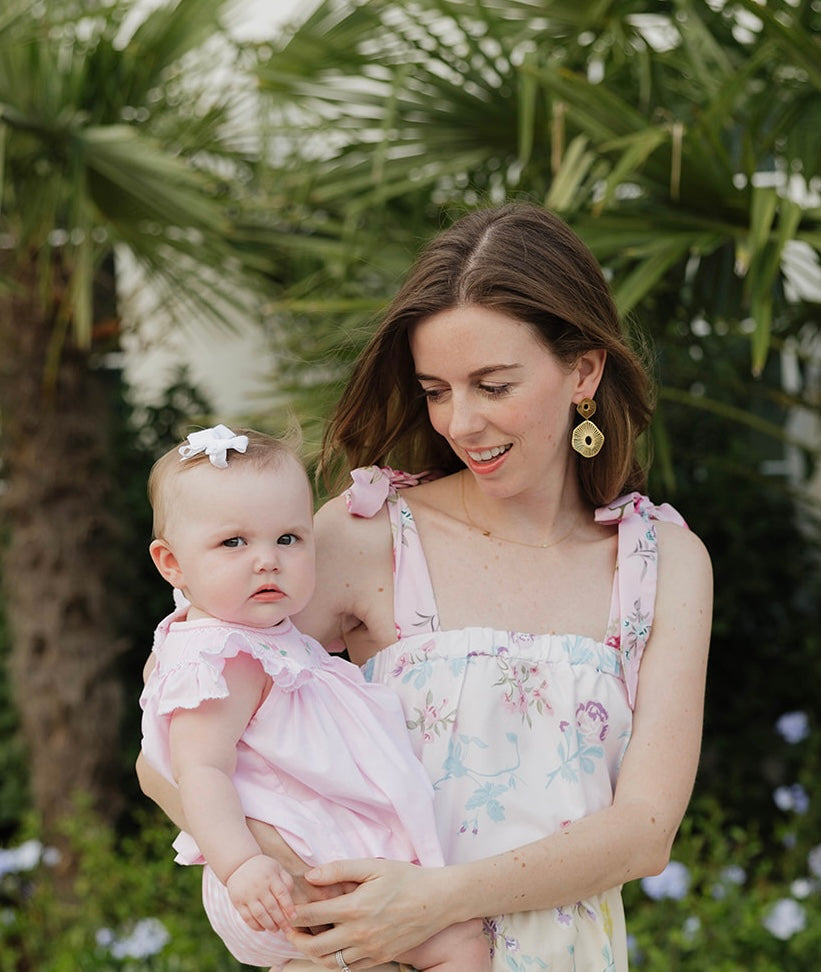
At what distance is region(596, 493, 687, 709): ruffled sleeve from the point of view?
2000 mm

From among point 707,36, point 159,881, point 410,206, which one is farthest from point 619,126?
point 159,881

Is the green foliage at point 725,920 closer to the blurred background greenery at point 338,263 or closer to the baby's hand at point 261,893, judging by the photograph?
the blurred background greenery at point 338,263

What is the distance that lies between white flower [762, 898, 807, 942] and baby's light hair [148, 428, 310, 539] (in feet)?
8.14

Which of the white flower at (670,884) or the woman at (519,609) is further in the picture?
the white flower at (670,884)

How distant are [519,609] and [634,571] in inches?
6.9

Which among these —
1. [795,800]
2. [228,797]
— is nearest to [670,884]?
[795,800]

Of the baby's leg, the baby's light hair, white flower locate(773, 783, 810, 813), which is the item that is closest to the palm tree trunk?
white flower locate(773, 783, 810, 813)

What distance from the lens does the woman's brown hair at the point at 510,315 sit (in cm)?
197

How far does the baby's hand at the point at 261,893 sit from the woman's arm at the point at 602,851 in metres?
0.04

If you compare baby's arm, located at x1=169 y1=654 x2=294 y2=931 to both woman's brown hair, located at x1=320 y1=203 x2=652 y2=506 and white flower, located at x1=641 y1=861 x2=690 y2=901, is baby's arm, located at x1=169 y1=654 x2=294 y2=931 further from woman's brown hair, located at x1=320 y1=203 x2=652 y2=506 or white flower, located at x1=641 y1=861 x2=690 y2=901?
white flower, located at x1=641 y1=861 x2=690 y2=901


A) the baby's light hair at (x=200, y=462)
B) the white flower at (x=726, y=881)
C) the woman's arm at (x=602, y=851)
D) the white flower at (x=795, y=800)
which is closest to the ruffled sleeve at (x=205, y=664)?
the baby's light hair at (x=200, y=462)

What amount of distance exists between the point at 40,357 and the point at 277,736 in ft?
10.8

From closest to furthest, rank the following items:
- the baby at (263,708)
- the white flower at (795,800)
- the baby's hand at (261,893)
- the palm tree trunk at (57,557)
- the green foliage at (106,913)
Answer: the baby's hand at (261,893), the baby at (263,708), the green foliage at (106,913), the white flower at (795,800), the palm tree trunk at (57,557)

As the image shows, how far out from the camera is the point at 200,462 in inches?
74.0
